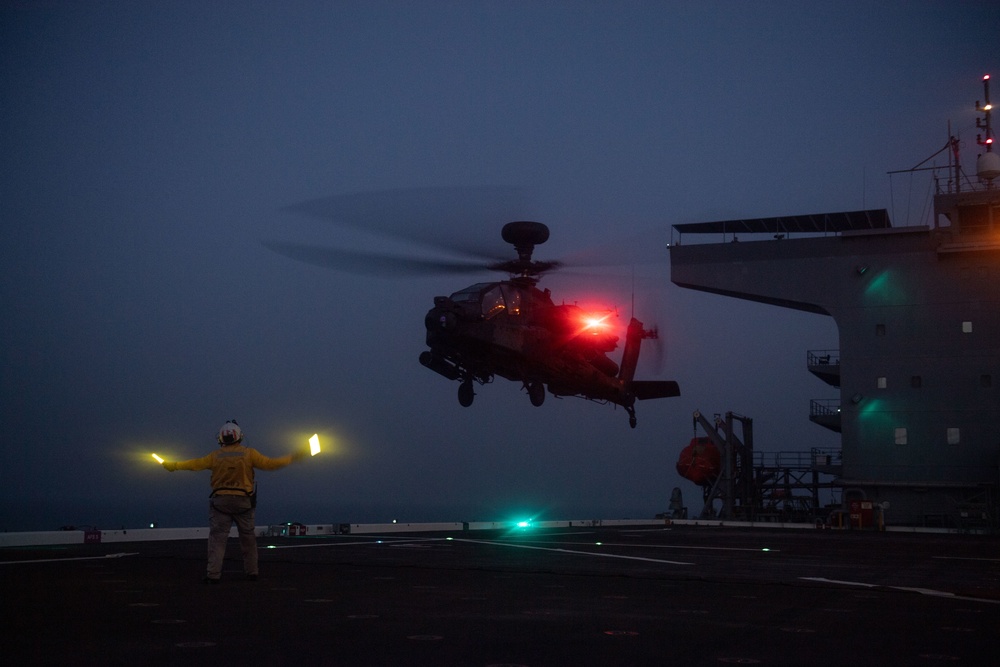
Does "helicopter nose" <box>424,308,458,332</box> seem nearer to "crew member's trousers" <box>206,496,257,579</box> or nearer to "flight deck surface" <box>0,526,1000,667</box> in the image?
"flight deck surface" <box>0,526,1000,667</box>

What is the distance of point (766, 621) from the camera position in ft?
24.8

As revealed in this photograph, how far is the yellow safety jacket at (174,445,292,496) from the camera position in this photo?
34.2 feet

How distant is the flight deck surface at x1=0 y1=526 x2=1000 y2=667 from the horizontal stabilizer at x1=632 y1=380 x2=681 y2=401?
20362mm

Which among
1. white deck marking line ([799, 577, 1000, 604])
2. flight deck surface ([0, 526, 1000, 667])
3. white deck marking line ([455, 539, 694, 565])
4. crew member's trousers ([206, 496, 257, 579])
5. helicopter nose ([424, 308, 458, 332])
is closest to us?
flight deck surface ([0, 526, 1000, 667])

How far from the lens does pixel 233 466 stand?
34.2 ft

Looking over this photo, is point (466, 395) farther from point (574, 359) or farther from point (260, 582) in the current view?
point (260, 582)

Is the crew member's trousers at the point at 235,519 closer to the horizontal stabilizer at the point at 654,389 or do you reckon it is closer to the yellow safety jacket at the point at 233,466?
the yellow safety jacket at the point at 233,466

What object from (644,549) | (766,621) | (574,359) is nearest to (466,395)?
(574,359)

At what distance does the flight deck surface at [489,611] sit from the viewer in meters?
5.71

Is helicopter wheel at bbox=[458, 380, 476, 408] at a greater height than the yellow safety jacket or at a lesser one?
greater

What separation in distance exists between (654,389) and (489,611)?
2849 cm

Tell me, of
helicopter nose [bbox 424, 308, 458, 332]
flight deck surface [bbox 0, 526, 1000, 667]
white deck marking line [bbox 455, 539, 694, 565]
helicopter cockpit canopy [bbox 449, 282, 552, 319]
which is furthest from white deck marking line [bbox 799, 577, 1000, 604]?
helicopter cockpit canopy [bbox 449, 282, 552, 319]

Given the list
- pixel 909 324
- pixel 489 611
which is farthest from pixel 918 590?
pixel 909 324

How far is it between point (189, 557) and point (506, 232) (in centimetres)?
1615
